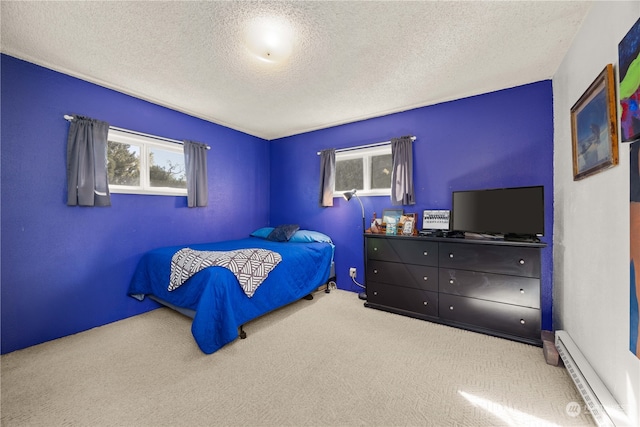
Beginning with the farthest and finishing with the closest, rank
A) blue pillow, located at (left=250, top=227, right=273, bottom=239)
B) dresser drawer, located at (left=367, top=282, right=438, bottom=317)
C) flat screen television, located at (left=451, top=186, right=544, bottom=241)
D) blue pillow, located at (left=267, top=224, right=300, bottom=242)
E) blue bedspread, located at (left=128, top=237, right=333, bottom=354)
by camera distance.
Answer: blue pillow, located at (left=250, top=227, right=273, bottom=239) → blue pillow, located at (left=267, top=224, right=300, bottom=242) → dresser drawer, located at (left=367, top=282, right=438, bottom=317) → flat screen television, located at (left=451, top=186, right=544, bottom=241) → blue bedspread, located at (left=128, top=237, right=333, bottom=354)

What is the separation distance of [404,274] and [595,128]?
1.91m

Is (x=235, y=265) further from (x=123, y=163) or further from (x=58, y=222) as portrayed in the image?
(x=123, y=163)

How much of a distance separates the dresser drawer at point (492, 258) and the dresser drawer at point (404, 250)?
0.11 metres

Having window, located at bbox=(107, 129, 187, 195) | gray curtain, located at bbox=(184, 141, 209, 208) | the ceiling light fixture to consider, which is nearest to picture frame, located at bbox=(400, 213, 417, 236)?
the ceiling light fixture

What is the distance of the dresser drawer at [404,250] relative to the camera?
2635mm

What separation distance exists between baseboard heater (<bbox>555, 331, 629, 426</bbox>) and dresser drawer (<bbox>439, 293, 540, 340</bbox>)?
0.31m

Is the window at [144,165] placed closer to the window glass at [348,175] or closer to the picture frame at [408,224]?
the window glass at [348,175]

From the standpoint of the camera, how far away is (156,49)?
204 centimetres

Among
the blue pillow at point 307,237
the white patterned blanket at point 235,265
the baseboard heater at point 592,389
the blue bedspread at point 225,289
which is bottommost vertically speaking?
the baseboard heater at point 592,389

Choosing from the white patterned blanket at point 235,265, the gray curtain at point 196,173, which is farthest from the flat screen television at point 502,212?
the gray curtain at point 196,173

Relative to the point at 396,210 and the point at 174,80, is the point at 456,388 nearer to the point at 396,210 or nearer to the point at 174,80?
the point at 396,210

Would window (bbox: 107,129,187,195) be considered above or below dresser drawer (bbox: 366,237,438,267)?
above

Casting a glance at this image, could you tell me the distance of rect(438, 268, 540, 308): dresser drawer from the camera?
7.09 ft

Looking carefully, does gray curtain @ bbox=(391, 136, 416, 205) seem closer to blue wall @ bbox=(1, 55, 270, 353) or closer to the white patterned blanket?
the white patterned blanket
